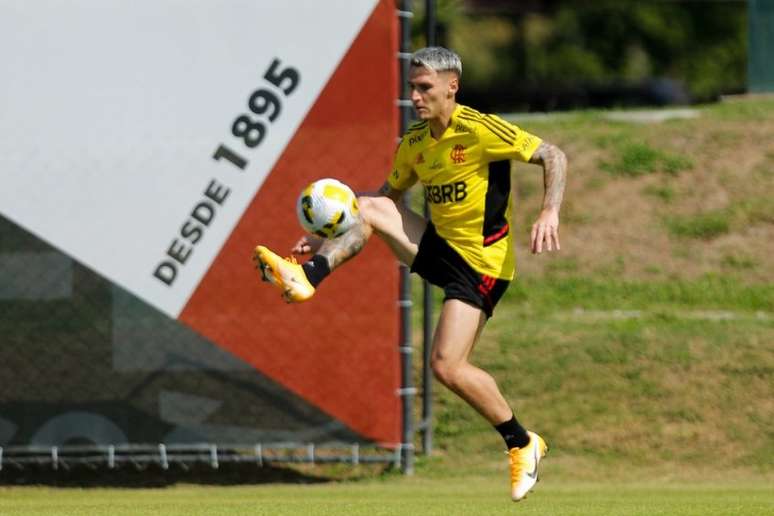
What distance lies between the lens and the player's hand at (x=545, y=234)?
373 inches

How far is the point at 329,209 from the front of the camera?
32.6ft

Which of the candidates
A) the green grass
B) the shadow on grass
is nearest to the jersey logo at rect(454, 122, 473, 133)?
the shadow on grass

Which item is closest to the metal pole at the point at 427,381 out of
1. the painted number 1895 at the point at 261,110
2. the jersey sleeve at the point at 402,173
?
the painted number 1895 at the point at 261,110

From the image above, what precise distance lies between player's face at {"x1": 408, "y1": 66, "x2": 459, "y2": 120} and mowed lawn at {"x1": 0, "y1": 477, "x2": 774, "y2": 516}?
7.17 ft

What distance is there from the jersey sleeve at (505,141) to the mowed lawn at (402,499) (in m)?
1.94

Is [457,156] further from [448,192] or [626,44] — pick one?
[626,44]

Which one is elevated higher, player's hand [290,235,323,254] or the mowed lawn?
player's hand [290,235,323,254]

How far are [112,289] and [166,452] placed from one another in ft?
3.87

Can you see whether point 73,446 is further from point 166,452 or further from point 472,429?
point 472,429

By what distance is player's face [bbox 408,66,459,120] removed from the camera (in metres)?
9.94

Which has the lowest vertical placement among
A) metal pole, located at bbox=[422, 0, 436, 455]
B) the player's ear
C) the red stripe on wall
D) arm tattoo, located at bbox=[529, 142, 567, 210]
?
metal pole, located at bbox=[422, 0, 436, 455]

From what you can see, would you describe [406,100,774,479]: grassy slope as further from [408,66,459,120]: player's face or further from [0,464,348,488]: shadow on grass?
[408,66,459,120]: player's face

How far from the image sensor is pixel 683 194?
55.6 ft

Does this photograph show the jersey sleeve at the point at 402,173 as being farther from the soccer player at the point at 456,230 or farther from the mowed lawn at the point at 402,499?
the mowed lawn at the point at 402,499
